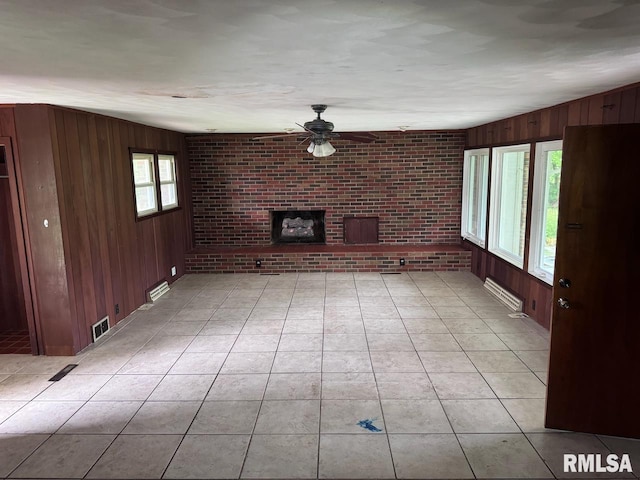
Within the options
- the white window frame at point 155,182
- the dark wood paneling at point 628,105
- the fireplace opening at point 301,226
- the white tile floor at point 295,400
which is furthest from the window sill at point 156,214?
the dark wood paneling at point 628,105

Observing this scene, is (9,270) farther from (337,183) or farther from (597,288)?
(597,288)

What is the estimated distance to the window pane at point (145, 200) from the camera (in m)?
5.40

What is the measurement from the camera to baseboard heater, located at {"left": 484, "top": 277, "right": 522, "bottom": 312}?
16.0ft

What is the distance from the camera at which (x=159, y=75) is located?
2469mm

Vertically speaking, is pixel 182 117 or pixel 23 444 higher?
pixel 182 117

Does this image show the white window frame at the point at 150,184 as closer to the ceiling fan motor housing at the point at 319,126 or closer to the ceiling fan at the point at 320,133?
the ceiling fan at the point at 320,133

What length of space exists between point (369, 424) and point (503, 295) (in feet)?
10.4

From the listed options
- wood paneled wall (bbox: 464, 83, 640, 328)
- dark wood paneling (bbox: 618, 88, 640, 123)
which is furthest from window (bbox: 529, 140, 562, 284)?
dark wood paneling (bbox: 618, 88, 640, 123)

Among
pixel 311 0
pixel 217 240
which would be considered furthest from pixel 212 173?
pixel 311 0

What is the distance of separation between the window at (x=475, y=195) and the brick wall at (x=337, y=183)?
0.60 feet

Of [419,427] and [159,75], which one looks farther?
[419,427]

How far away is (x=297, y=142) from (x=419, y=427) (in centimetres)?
534

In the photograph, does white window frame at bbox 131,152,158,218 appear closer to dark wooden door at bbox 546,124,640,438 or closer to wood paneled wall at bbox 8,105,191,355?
wood paneled wall at bbox 8,105,191,355

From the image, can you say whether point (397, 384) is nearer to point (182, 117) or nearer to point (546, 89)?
point (546, 89)
